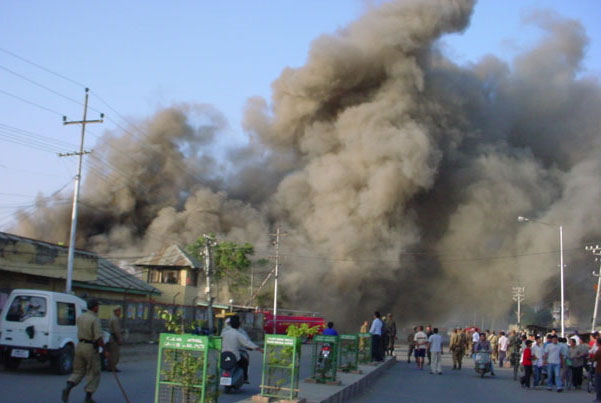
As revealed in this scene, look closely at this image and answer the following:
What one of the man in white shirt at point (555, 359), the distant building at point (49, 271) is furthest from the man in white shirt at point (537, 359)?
the distant building at point (49, 271)

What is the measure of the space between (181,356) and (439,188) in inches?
1424

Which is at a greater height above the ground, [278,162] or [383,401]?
[278,162]

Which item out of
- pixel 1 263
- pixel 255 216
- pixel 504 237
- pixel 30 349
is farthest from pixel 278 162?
pixel 30 349

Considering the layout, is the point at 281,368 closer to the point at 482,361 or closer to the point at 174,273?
the point at 482,361

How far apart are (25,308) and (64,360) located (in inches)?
43.1

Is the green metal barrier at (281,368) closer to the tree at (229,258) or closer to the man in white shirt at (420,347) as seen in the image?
the man in white shirt at (420,347)

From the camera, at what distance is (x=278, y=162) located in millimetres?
44750

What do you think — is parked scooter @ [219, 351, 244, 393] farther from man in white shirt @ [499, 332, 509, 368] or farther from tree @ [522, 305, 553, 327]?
tree @ [522, 305, 553, 327]

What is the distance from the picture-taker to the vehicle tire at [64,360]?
1108 cm

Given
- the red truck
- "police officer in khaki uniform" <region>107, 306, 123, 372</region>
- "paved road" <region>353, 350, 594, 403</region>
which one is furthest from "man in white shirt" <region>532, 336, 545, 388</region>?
the red truck

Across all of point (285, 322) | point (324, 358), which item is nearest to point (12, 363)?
point (324, 358)

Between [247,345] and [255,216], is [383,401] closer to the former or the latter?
[247,345]

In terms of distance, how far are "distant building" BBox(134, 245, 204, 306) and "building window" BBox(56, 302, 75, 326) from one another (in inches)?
858

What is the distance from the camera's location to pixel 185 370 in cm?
575
